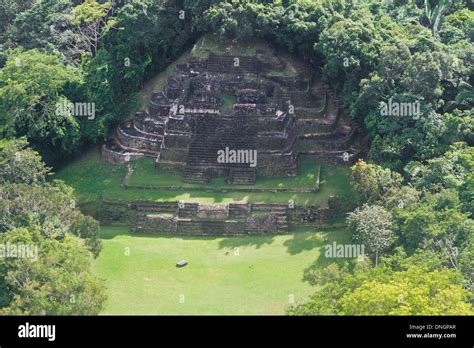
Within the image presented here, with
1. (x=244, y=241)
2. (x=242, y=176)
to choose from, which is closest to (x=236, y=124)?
(x=242, y=176)

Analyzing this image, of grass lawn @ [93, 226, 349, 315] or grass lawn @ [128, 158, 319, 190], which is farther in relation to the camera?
grass lawn @ [128, 158, 319, 190]

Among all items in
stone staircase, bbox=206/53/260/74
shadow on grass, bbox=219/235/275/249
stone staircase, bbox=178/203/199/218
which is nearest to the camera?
shadow on grass, bbox=219/235/275/249

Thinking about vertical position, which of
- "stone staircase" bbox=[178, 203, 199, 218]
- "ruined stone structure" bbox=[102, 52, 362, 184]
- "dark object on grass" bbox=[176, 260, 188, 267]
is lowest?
"dark object on grass" bbox=[176, 260, 188, 267]

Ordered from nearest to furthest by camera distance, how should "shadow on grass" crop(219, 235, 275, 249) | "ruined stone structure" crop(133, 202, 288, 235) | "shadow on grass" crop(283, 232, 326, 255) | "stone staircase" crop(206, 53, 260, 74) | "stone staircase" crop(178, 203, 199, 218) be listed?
"shadow on grass" crop(283, 232, 326, 255) → "shadow on grass" crop(219, 235, 275, 249) → "ruined stone structure" crop(133, 202, 288, 235) → "stone staircase" crop(178, 203, 199, 218) → "stone staircase" crop(206, 53, 260, 74)

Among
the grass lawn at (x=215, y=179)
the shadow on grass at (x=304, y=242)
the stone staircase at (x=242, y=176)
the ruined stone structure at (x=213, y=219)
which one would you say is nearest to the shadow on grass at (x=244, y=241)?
the ruined stone structure at (x=213, y=219)

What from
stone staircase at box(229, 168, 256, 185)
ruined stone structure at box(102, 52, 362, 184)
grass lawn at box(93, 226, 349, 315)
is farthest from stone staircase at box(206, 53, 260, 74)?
grass lawn at box(93, 226, 349, 315)

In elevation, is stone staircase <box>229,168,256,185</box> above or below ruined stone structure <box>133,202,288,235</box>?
above

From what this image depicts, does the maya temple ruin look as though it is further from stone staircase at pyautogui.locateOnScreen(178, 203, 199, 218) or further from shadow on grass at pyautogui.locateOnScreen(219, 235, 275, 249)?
shadow on grass at pyautogui.locateOnScreen(219, 235, 275, 249)
